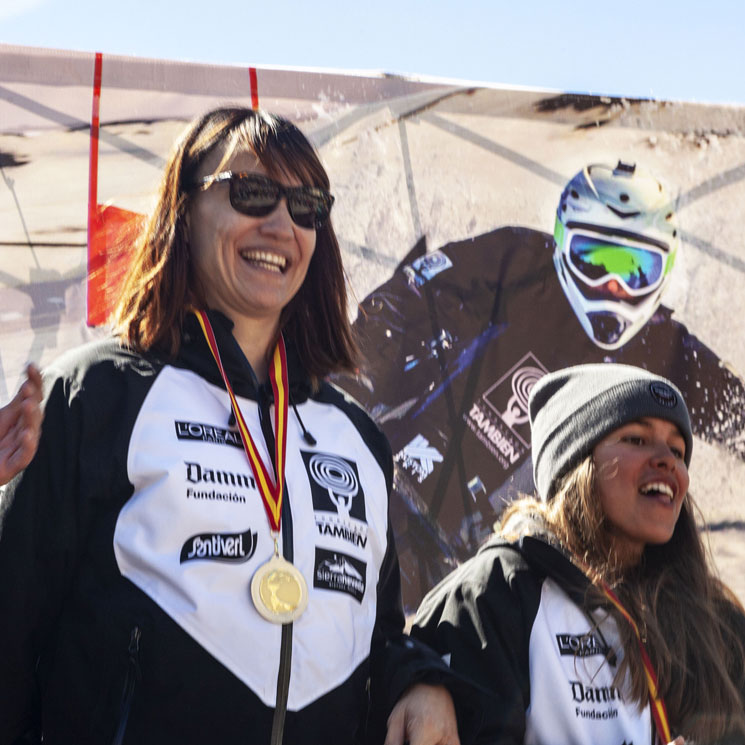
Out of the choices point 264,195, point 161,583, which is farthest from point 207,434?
point 264,195

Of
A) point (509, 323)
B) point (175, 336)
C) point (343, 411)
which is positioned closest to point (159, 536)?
point (175, 336)

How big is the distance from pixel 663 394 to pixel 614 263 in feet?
3.47

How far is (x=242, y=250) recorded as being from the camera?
1.92 metres

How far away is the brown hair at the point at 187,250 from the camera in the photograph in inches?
73.3

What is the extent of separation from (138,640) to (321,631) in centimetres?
31

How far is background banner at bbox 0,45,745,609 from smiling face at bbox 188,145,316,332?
109 cm

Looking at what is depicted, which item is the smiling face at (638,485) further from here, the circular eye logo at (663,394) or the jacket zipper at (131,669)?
the jacket zipper at (131,669)

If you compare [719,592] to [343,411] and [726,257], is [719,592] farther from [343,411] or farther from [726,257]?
[726,257]

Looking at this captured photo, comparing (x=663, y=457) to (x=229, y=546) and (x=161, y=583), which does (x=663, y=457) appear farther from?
(x=161, y=583)

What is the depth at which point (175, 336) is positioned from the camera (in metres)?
1.84

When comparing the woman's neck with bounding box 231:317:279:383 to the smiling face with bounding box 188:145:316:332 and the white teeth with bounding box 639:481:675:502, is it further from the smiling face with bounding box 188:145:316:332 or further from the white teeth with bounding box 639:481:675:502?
the white teeth with bounding box 639:481:675:502

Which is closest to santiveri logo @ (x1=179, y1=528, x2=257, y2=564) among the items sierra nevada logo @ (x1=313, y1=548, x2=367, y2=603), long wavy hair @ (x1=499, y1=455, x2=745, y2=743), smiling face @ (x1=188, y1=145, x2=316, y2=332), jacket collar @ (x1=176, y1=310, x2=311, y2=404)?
sierra nevada logo @ (x1=313, y1=548, x2=367, y2=603)

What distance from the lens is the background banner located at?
3.04 meters

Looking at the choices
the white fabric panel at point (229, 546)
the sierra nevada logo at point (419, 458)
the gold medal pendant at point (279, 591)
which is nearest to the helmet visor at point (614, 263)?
the sierra nevada logo at point (419, 458)
